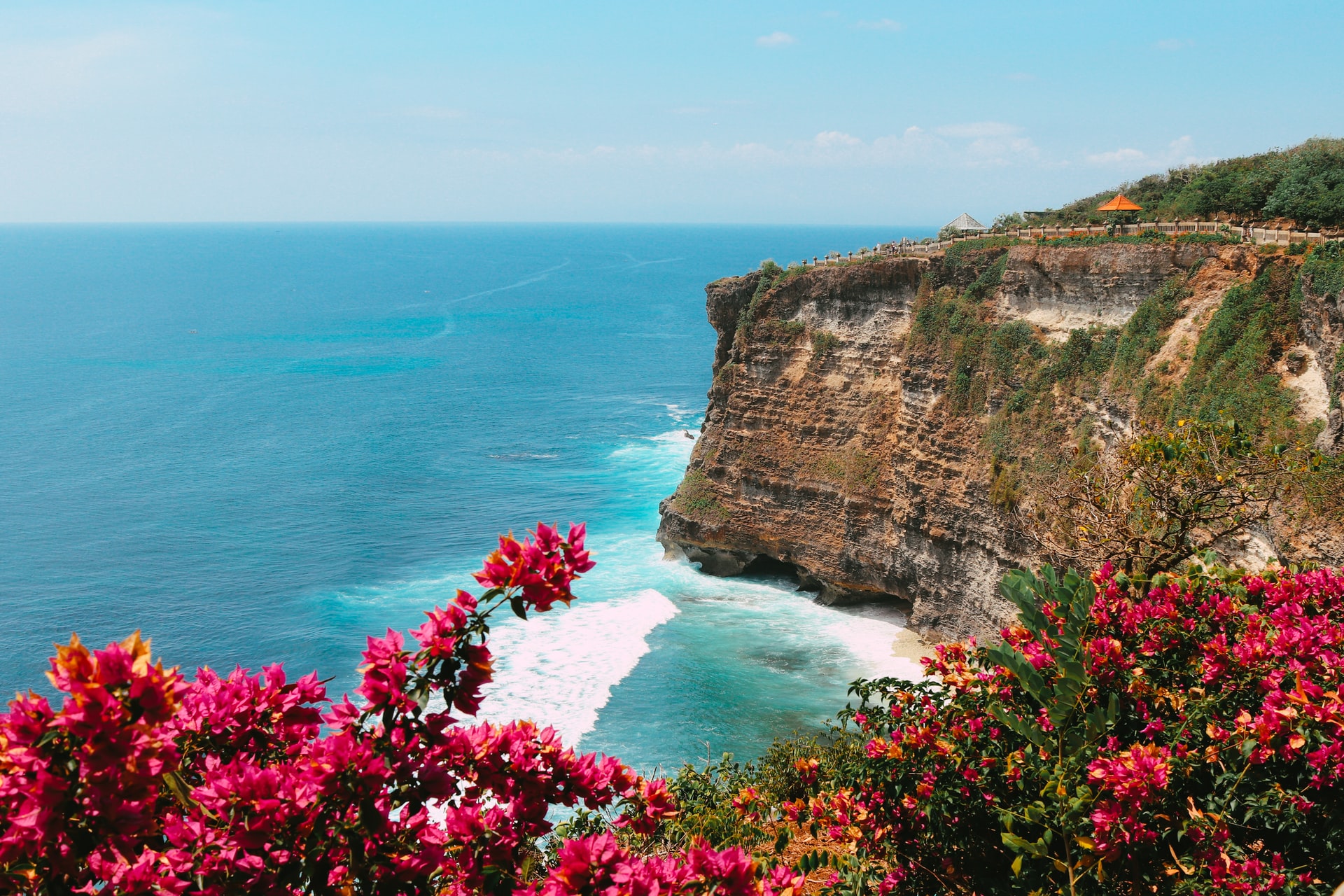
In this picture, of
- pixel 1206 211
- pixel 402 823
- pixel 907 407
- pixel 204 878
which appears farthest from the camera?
pixel 907 407

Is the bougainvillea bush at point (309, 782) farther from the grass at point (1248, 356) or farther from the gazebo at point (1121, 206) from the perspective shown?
the gazebo at point (1121, 206)

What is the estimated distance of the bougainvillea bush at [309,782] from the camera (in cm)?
377

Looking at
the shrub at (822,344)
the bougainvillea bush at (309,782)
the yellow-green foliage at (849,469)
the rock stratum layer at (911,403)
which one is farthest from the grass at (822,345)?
the bougainvillea bush at (309,782)

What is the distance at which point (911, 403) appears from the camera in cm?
4000

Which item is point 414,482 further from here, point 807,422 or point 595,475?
point 807,422

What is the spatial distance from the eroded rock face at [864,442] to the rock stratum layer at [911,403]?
7cm

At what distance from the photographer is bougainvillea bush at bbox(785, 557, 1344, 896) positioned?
7121 millimetres

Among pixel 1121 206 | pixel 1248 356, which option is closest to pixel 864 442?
pixel 1121 206

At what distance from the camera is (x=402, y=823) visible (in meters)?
5.37

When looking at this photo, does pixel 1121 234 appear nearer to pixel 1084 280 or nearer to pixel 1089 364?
pixel 1084 280

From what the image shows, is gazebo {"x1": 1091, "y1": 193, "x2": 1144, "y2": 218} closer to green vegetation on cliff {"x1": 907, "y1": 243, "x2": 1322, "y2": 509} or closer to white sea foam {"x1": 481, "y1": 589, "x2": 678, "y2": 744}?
green vegetation on cliff {"x1": 907, "y1": 243, "x2": 1322, "y2": 509}

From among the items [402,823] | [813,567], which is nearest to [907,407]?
[813,567]

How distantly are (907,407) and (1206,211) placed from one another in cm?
1357

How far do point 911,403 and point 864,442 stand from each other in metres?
2.86
